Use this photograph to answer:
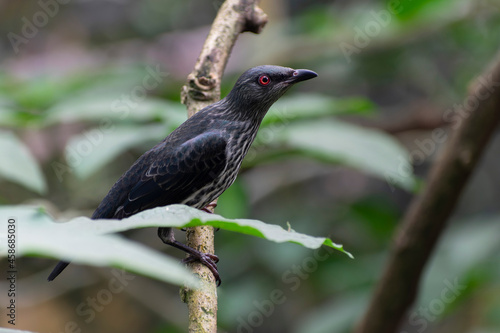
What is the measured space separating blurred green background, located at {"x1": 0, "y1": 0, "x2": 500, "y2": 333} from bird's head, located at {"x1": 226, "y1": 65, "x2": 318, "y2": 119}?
5.0 inches

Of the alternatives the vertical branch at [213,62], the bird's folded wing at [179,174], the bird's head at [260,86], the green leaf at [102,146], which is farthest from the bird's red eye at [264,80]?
the green leaf at [102,146]

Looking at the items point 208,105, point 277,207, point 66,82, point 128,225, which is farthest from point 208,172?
point 277,207

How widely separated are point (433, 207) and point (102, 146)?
176 centimetres

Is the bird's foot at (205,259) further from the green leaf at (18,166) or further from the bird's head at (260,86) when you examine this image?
the bird's head at (260,86)

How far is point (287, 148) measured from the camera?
3410mm

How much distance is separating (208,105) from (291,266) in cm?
178

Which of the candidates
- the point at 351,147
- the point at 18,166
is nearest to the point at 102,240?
the point at 18,166

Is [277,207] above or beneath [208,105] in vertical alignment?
beneath

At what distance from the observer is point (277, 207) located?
5.59 m

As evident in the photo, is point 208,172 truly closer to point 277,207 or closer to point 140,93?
point 140,93

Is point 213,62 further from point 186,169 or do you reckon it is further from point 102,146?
point 102,146

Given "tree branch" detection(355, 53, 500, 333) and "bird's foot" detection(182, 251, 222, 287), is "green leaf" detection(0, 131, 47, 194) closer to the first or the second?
"bird's foot" detection(182, 251, 222, 287)

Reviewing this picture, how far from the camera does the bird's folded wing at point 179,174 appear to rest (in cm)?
291

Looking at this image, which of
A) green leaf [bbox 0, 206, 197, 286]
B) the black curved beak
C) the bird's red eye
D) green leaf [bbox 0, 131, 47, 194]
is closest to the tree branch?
the black curved beak
